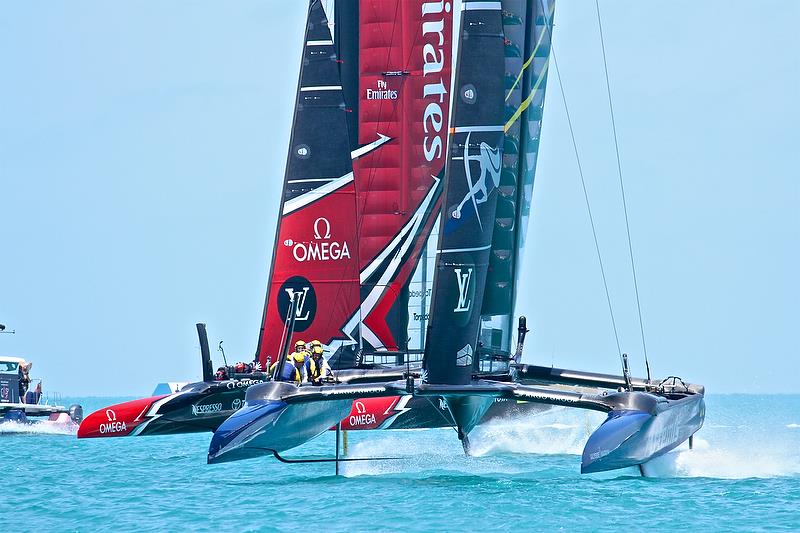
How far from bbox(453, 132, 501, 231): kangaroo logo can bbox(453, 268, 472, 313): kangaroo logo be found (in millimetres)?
602

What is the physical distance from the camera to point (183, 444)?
3206 cm

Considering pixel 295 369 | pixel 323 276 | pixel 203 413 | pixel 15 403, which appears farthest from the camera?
pixel 15 403

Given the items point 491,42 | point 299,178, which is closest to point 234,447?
point 491,42

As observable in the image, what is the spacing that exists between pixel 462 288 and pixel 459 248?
472 mm

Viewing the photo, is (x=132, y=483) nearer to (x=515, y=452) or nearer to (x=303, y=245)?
(x=303, y=245)

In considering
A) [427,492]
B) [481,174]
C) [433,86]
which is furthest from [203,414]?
[481,174]

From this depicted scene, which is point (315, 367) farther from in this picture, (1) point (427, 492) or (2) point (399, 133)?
(2) point (399, 133)

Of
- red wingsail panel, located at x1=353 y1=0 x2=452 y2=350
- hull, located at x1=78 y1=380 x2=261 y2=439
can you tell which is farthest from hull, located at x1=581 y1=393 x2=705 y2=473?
hull, located at x1=78 y1=380 x2=261 y2=439

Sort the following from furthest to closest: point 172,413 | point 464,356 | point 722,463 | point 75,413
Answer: point 75,413, point 172,413, point 722,463, point 464,356

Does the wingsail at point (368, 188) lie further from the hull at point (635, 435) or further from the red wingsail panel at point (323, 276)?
the hull at point (635, 435)

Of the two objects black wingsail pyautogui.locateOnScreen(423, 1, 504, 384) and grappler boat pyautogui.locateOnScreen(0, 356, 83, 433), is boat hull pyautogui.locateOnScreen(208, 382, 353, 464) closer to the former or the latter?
black wingsail pyautogui.locateOnScreen(423, 1, 504, 384)

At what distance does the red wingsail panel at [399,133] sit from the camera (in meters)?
21.2

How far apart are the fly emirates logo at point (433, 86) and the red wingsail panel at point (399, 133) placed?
2 centimetres

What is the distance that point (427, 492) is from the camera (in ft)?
50.6
